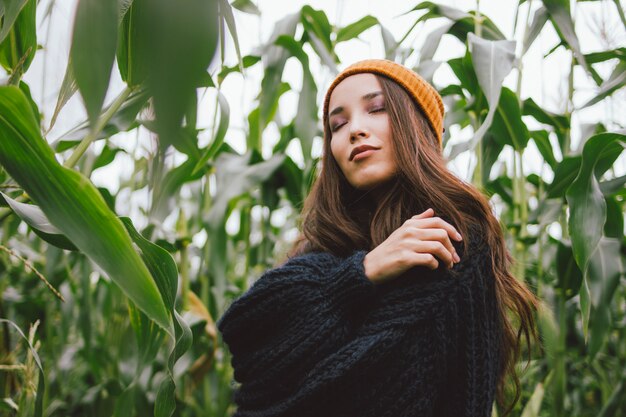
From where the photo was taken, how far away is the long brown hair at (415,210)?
76 cm

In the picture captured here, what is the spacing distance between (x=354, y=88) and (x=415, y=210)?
236mm

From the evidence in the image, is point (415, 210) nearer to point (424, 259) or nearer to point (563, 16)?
point (424, 259)

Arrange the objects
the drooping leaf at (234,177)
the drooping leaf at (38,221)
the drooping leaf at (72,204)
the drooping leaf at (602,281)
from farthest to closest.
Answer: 1. the drooping leaf at (234,177)
2. the drooping leaf at (602,281)
3. the drooping leaf at (38,221)
4. the drooping leaf at (72,204)

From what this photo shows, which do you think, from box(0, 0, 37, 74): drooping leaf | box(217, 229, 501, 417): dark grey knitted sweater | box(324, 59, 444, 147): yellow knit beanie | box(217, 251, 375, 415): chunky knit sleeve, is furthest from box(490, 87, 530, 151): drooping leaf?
box(0, 0, 37, 74): drooping leaf

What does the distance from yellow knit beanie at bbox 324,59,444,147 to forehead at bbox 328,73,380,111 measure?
14 millimetres

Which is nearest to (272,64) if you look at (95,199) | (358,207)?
(358,207)

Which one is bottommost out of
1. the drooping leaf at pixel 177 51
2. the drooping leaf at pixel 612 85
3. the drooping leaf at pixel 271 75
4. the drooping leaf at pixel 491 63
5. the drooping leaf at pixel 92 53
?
the drooping leaf at pixel 177 51

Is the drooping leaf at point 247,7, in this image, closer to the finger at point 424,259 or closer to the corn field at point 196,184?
the corn field at point 196,184

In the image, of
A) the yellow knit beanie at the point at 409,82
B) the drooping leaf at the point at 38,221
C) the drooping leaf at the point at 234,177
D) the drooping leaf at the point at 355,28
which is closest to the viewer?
the drooping leaf at the point at 38,221

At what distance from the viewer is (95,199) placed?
0.37 m

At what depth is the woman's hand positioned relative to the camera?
63 cm

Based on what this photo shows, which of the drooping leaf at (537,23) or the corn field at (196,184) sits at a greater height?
the drooping leaf at (537,23)

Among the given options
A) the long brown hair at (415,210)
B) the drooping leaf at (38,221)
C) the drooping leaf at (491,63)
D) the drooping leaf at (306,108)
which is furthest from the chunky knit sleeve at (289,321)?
the drooping leaf at (306,108)

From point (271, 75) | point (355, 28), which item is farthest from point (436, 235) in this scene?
point (355, 28)
